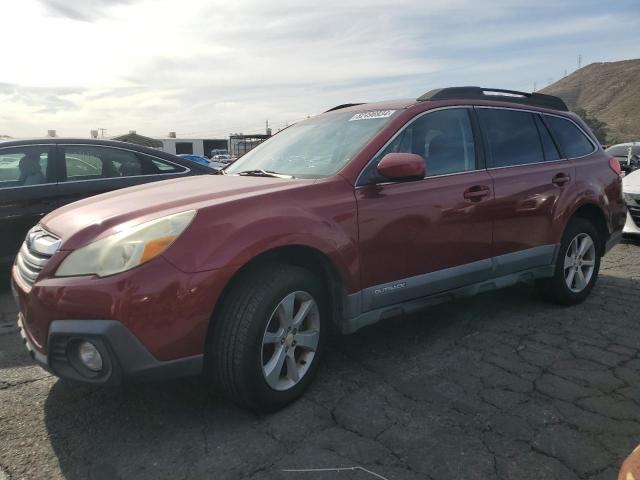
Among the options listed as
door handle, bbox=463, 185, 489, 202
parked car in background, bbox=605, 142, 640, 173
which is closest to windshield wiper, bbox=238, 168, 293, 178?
door handle, bbox=463, 185, 489, 202

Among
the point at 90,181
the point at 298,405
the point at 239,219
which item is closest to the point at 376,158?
the point at 239,219

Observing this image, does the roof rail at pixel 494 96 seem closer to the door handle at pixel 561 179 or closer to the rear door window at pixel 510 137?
the rear door window at pixel 510 137

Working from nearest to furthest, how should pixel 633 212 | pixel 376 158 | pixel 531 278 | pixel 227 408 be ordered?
pixel 227 408 → pixel 376 158 → pixel 531 278 → pixel 633 212

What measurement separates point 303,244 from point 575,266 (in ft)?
9.48

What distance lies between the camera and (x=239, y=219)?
2551 millimetres

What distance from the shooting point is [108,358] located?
7.50ft

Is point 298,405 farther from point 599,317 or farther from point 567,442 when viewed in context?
point 599,317

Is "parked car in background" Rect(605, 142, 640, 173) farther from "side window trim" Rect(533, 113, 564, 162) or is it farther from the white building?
the white building

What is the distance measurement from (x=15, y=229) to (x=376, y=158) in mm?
3464

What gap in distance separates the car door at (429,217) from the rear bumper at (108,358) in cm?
117

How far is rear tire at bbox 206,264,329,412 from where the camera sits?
2.49 meters

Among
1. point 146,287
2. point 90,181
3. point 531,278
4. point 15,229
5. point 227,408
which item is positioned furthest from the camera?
point 90,181

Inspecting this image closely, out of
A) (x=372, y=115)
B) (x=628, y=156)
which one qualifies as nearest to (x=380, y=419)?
(x=372, y=115)

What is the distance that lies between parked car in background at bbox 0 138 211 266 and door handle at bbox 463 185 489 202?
341 centimetres
